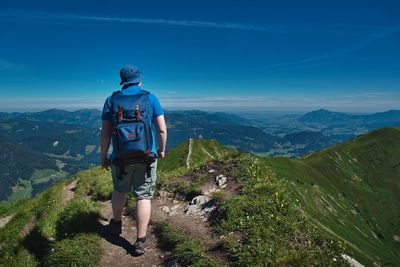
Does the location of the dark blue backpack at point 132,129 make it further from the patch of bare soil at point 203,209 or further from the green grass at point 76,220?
the green grass at point 76,220

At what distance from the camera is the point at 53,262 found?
27.0 ft

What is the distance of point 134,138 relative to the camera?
8281 millimetres

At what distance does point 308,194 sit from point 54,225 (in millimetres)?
94346

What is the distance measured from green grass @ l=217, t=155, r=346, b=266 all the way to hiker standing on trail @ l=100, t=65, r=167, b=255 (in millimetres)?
2385

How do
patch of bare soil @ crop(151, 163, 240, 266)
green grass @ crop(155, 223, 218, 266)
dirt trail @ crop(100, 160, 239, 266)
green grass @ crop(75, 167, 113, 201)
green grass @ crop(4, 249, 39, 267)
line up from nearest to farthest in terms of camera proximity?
green grass @ crop(155, 223, 218, 266) → dirt trail @ crop(100, 160, 239, 266) → green grass @ crop(4, 249, 39, 267) → patch of bare soil @ crop(151, 163, 240, 266) → green grass @ crop(75, 167, 113, 201)

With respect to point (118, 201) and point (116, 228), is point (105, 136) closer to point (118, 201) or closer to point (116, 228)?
point (118, 201)

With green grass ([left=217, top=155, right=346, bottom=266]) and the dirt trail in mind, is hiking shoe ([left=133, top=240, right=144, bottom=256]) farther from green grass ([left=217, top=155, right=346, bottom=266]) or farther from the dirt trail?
green grass ([left=217, top=155, right=346, bottom=266])

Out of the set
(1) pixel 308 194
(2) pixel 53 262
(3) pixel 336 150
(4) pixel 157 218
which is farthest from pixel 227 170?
(3) pixel 336 150

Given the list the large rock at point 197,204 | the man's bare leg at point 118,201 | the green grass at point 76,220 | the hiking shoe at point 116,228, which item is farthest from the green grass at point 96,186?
the man's bare leg at point 118,201

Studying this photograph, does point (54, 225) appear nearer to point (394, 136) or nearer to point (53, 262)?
point (53, 262)

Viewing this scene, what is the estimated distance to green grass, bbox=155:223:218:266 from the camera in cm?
793

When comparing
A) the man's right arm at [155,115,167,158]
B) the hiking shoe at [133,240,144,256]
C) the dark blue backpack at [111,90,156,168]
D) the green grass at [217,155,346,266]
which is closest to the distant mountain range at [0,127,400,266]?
the green grass at [217,155,346,266]

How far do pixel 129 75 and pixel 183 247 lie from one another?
4.42 metres

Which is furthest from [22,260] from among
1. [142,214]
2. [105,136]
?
[105,136]
